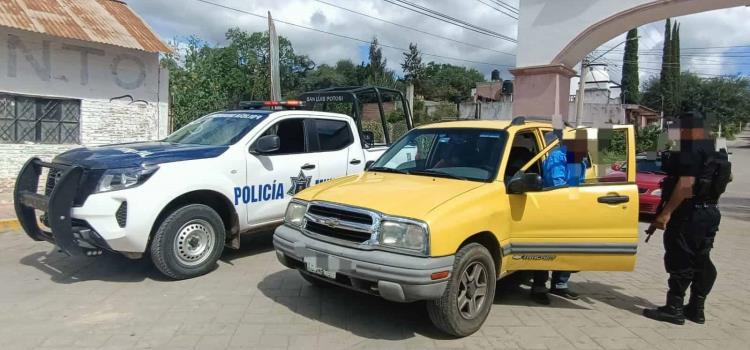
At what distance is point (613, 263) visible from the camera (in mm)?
4957

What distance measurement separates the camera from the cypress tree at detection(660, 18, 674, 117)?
63.2 metres

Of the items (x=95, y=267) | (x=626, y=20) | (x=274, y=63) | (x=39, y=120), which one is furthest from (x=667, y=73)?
(x=95, y=267)

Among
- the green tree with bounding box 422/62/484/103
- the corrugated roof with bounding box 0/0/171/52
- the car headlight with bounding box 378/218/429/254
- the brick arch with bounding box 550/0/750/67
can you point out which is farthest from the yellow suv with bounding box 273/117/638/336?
the green tree with bounding box 422/62/484/103

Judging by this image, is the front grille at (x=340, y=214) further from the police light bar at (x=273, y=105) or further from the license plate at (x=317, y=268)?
the police light bar at (x=273, y=105)

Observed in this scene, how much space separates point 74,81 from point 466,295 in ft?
37.1

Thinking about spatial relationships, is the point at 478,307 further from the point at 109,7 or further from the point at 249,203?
the point at 109,7

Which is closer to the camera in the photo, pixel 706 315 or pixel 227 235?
pixel 706 315

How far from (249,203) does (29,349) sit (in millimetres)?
2818

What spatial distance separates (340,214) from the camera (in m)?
4.34

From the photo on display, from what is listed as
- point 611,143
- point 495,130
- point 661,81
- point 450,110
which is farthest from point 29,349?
point 661,81

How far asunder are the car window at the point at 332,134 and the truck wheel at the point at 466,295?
3546 millimetres

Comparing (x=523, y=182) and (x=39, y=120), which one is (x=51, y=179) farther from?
(x=39, y=120)

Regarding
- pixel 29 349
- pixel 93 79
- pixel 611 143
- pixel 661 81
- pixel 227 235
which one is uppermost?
pixel 661 81

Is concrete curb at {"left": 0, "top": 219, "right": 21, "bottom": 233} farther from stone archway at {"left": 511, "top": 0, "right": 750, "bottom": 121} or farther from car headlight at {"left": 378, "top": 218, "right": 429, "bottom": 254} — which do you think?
stone archway at {"left": 511, "top": 0, "right": 750, "bottom": 121}
